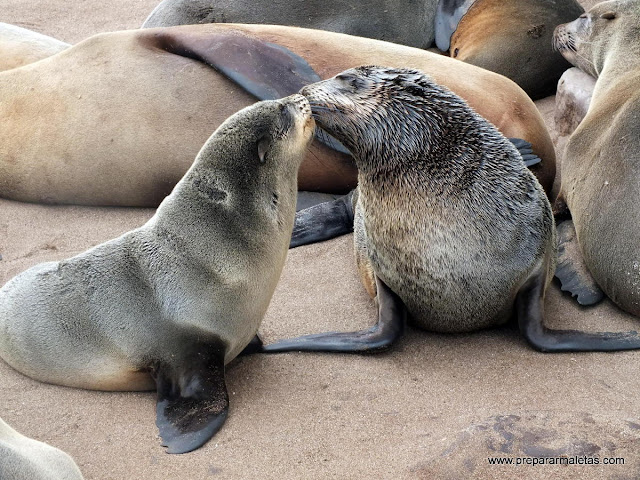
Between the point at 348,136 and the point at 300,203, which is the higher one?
the point at 348,136

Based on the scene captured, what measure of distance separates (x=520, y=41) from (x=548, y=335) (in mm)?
3527

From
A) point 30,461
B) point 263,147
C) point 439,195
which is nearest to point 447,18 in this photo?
point 439,195

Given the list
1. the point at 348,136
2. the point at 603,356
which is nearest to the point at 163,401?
the point at 348,136

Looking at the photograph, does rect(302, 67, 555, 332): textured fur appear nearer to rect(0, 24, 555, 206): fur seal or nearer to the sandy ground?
the sandy ground

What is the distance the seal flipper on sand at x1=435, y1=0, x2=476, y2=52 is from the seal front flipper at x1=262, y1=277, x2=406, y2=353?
382 cm

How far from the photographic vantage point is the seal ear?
3.80 meters

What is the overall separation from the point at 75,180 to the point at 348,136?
2.32 m

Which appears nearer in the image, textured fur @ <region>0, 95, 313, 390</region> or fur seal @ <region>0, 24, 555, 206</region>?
textured fur @ <region>0, 95, 313, 390</region>

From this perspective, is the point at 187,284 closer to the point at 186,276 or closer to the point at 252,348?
the point at 186,276

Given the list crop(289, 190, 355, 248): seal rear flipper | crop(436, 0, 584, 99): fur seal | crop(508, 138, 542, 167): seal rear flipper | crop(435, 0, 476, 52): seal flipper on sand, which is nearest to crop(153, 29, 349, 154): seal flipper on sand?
crop(289, 190, 355, 248): seal rear flipper

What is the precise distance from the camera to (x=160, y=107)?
5.79m

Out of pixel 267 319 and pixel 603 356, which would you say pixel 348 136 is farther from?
pixel 603 356

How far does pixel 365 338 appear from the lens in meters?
4.16

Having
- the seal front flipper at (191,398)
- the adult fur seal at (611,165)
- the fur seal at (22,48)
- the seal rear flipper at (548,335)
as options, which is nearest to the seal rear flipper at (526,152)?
the adult fur seal at (611,165)
